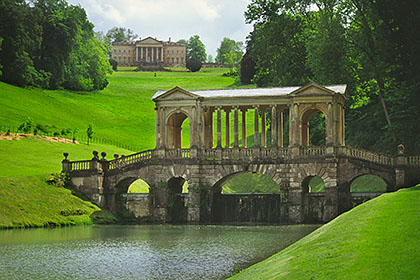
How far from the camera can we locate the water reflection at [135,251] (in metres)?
26.4

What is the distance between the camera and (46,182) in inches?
2229

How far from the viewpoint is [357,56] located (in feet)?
225

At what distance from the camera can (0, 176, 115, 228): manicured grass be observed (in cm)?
4870

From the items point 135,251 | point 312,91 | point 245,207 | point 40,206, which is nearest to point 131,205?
point 40,206

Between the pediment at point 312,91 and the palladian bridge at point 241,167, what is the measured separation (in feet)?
0.30

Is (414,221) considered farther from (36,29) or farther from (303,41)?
(36,29)

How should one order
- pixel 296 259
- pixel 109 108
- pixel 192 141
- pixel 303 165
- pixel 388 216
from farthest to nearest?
1. pixel 109 108
2. pixel 192 141
3. pixel 303 165
4. pixel 388 216
5. pixel 296 259

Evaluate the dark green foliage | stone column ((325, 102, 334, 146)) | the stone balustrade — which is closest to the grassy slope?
the stone balustrade

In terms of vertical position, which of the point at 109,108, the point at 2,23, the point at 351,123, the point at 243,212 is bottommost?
the point at 243,212

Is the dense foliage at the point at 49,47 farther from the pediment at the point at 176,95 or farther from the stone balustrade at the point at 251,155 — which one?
the pediment at the point at 176,95

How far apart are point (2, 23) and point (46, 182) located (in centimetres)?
5989

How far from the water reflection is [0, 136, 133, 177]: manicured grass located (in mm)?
13929

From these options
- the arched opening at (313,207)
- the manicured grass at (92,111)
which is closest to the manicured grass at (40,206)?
the arched opening at (313,207)

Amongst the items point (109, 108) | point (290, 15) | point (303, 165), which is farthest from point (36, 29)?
point (303, 165)
